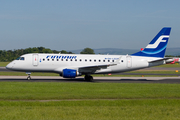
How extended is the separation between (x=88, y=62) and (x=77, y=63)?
1.63 m

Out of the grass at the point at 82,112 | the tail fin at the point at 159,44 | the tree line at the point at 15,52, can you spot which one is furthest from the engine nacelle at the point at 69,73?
the tree line at the point at 15,52

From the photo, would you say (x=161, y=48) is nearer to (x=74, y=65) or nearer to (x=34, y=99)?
(x=74, y=65)

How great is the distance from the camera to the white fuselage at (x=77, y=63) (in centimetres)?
3350

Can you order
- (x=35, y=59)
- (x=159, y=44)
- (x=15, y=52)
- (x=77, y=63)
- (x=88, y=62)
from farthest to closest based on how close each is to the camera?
(x=15, y=52) → (x=159, y=44) → (x=88, y=62) → (x=77, y=63) → (x=35, y=59)

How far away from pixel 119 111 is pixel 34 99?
6.75 metres

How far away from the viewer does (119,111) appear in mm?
12531

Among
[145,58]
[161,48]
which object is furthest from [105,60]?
[161,48]

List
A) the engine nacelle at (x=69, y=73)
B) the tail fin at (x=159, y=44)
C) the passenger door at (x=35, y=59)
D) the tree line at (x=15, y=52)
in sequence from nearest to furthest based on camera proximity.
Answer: the engine nacelle at (x=69, y=73)
the passenger door at (x=35, y=59)
the tail fin at (x=159, y=44)
the tree line at (x=15, y=52)

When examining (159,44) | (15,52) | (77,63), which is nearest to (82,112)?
(77,63)

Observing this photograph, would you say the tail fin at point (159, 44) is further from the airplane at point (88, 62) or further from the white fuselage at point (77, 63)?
the white fuselage at point (77, 63)

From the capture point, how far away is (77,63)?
34312 mm

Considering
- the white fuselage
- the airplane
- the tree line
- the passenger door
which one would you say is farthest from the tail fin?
the tree line

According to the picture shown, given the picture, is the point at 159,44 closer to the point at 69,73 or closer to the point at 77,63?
the point at 77,63

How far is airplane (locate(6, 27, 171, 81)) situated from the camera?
110 feet
